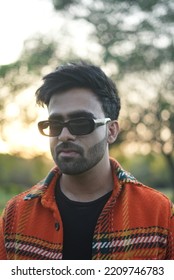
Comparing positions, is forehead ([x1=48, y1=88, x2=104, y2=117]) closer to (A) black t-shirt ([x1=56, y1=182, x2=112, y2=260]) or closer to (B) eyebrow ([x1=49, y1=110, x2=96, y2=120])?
(B) eyebrow ([x1=49, y1=110, x2=96, y2=120])

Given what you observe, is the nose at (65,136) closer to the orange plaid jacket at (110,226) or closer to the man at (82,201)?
the man at (82,201)

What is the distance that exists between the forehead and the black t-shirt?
51 centimetres

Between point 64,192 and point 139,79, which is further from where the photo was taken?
point 139,79

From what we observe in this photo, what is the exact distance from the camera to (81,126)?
8.75ft

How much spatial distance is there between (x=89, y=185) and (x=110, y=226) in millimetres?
307

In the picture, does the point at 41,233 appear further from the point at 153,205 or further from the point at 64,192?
the point at 153,205

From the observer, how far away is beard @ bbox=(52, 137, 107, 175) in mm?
2641

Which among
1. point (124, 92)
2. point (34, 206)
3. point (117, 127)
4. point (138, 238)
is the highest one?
point (124, 92)

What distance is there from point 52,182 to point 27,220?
0.97ft

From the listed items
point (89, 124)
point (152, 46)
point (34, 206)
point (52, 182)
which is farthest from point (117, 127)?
point (152, 46)

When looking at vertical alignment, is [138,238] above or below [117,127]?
below

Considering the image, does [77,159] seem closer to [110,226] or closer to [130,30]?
[110,226]

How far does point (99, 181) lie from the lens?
274cm

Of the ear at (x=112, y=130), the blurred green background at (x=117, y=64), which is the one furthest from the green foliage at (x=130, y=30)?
the ear at (x=112, y=130)
